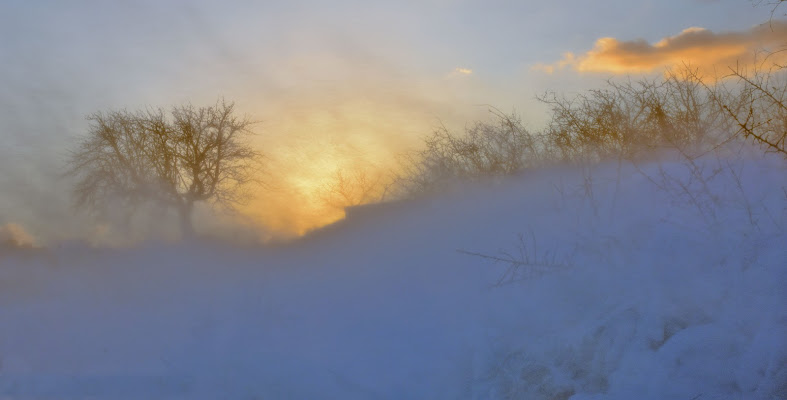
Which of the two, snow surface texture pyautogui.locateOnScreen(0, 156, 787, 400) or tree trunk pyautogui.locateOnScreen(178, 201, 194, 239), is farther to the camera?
tree trunk pyautogui.locateOnScreen(178, 201, 194, 239)

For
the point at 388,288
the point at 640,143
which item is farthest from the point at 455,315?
the point at 640,143

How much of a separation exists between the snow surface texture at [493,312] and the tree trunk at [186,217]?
11.3m

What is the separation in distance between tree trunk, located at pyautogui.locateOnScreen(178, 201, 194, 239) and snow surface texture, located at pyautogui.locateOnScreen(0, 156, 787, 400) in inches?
445

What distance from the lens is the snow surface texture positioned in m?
4.78

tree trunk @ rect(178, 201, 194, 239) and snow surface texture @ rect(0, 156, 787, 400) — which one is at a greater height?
tree trunk @ rect(178, 201, 194, 239)

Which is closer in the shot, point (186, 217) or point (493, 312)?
point (493, 312)

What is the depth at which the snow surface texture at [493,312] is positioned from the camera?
15.7 ft

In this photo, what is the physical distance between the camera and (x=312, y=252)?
13.1m

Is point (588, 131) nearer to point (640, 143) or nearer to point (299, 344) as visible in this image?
point (640, 143)

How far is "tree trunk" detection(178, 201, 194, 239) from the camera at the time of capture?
945 inches

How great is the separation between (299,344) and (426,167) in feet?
25.2

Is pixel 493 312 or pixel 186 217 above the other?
pixel 186 217

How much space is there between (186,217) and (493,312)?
22.1 metres

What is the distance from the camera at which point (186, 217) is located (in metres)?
26.0
